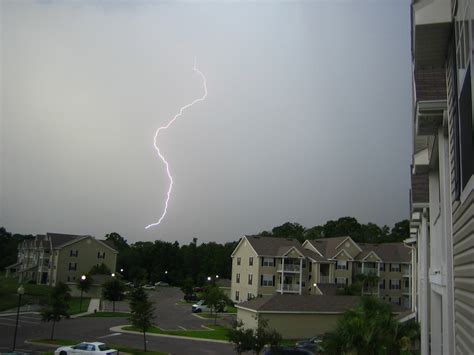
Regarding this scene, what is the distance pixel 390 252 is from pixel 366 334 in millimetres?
47056

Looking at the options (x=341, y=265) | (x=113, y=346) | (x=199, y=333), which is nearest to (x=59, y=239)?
(x=341, y=265)

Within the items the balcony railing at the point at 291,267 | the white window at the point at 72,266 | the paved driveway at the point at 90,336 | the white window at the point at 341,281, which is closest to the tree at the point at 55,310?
the paved driveway at the point at 90,336

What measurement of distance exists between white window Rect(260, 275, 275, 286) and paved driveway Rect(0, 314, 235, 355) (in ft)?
54.2

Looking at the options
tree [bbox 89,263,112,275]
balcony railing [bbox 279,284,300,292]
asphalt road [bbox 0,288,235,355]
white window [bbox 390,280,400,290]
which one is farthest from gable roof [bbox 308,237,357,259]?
tree [bbox 89,263,112,275]

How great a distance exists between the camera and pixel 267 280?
54250 mm

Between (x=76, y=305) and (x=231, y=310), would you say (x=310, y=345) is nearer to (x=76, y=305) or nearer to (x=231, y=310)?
(x=231, y=310)

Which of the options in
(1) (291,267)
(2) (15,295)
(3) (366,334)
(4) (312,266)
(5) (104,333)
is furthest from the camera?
(4) (312,266)

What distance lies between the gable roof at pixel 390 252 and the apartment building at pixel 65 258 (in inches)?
1286

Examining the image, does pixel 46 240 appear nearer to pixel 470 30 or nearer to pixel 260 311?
pixel 260 311

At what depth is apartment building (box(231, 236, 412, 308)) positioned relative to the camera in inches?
2143

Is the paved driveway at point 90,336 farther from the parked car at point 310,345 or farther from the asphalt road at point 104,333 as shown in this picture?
the parked car at point 310,345

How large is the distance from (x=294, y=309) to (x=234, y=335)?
10845 mm

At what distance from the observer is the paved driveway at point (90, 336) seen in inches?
1170

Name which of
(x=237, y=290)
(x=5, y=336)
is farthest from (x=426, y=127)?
(x=237, y=290)
